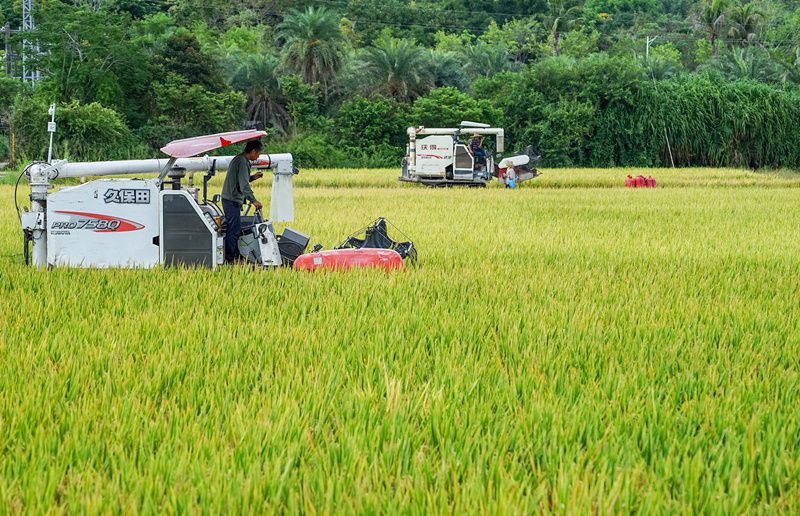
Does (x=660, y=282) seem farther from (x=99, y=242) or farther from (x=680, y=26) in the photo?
(x=680, y=26)

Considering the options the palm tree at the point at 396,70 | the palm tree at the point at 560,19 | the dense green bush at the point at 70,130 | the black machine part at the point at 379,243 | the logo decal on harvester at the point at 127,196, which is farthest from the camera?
the palm tree at the point at 560,19

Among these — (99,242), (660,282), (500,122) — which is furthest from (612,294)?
(500,122)

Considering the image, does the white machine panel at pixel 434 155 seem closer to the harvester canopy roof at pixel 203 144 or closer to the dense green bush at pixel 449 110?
the dense green bush at pixel 449 110

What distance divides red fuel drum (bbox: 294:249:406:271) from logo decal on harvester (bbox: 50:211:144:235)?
1.43m

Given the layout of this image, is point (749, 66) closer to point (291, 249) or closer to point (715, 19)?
point (715, 19)

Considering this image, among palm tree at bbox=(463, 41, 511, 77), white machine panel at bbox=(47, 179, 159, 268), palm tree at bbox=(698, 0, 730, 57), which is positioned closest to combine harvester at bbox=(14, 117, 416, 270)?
white machine panel at bbox=(47, 179, 159, 268)

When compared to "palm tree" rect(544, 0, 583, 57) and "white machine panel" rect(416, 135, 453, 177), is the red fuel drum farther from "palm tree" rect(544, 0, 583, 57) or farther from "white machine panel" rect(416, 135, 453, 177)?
"palm tree" rect(544, 0, 583, 57)

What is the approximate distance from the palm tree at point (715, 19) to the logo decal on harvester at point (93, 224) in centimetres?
5923

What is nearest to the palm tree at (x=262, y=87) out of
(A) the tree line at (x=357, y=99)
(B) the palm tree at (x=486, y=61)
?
(A) the tree line at (x=357, y=99)

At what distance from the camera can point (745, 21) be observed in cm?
6288

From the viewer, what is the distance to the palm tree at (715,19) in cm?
6266

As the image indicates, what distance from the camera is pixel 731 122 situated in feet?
138

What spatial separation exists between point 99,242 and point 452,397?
4.94m

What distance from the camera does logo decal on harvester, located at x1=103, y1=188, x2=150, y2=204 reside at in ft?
26.7
